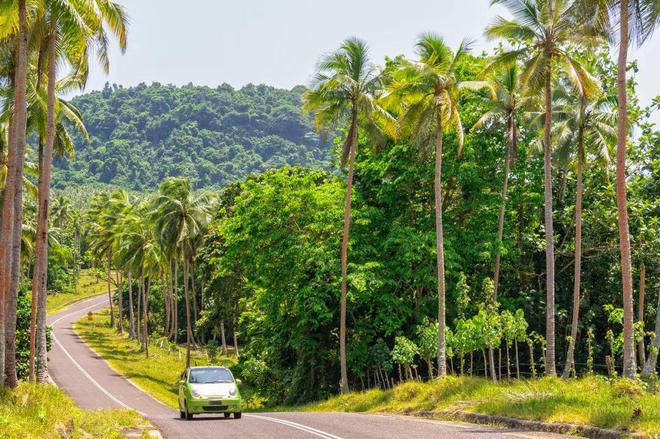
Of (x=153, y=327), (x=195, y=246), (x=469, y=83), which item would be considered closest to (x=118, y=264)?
(x=195, y=246)

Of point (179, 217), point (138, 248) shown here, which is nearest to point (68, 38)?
point (179, 217)

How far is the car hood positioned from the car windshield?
48 centimetres

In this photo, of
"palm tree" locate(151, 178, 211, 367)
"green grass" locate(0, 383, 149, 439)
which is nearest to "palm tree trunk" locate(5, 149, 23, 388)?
"green grass" locate(0, 383, 149, 439)

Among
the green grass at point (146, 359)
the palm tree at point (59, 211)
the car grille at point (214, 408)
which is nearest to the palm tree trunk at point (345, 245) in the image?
the car grille at point (214, 408)

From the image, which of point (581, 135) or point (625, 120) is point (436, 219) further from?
point (625, 120)

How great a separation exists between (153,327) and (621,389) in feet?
286

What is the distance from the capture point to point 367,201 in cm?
4053

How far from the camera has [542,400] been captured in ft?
58.7

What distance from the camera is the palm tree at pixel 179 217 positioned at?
2549 inches

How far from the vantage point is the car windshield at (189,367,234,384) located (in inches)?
935

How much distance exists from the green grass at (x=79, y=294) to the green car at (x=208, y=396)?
8884 cm

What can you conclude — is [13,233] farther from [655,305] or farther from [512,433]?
[655,305]

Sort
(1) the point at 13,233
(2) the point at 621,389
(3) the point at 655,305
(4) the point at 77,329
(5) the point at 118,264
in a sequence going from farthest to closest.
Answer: (4) the point at 77,329
(5) the point at 118,264
(3) the point at 655,305
(1) the point at 13,233
(2) the point at 621,389

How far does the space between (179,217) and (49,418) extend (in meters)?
50.4
